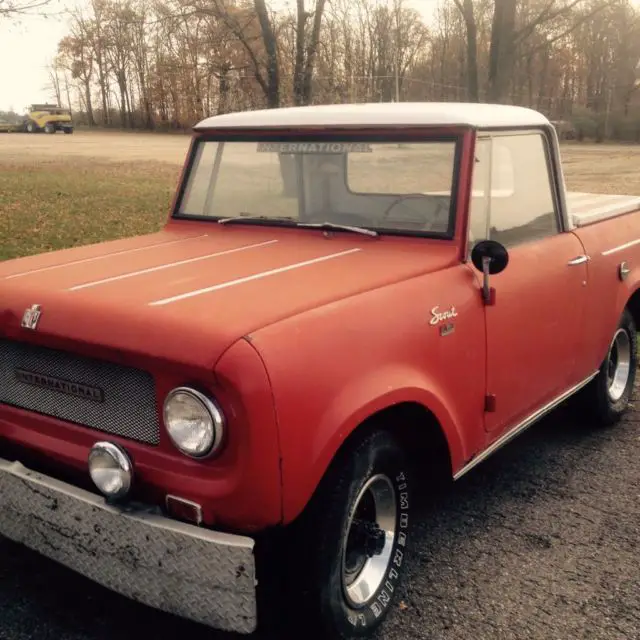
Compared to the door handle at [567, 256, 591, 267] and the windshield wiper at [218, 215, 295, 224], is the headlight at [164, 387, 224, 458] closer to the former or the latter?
the windshield wiper at [218, 215, 295, 224]

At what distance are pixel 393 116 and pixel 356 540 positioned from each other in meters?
1.78

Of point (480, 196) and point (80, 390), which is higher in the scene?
point (480, 196)

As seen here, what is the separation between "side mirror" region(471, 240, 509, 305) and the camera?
117 inches

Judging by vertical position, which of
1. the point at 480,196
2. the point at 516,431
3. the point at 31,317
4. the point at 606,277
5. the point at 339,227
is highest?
the point at 480,196

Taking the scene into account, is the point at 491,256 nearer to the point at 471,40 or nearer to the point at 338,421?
the point at 338,421

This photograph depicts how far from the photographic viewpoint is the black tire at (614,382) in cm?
443

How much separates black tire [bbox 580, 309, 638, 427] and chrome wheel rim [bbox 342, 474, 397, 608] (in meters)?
2.04

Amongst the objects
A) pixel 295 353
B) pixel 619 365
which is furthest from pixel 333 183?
pixel 619 365

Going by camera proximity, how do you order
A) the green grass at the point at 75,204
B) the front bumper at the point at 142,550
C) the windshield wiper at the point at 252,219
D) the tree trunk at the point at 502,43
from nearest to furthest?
the front bumper at the point at 142,550 → the windshield wiper at the point at 252,219 → the green grass at the point at 75,204 → the tree trunk at the point at 502,43

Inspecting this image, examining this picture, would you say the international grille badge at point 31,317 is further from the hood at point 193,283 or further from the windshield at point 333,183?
the windshield at point 333,183

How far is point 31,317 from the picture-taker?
261 centimetres

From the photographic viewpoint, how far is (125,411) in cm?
244

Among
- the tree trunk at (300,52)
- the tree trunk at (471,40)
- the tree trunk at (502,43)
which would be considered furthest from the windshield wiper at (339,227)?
the tree trunk at (471,40)

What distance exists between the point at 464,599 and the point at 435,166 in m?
1.71
